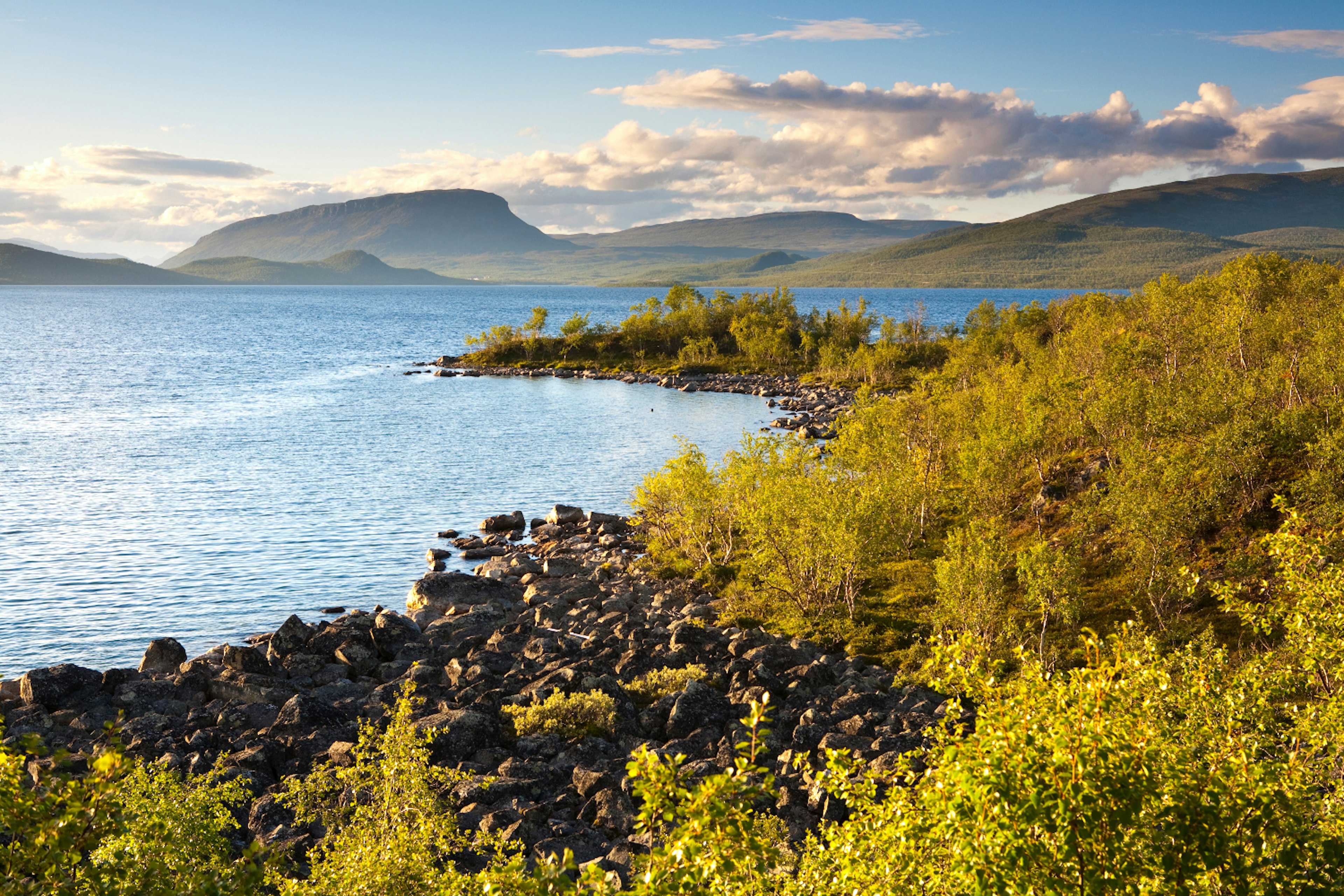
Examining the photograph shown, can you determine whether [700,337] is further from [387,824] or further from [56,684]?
[387,824]

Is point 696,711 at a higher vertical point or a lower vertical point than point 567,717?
lower

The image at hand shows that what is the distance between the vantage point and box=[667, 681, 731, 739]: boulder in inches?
1067

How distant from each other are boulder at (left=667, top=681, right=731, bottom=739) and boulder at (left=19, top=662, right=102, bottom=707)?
835 inches

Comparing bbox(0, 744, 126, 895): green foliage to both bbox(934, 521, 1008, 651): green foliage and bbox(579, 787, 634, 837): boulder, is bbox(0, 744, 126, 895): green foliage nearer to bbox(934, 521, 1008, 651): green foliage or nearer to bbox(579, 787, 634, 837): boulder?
bbox(579, 787, 634, 837): boulder

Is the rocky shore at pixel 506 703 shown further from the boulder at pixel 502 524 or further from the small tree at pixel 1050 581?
the boulder at pixel 502 524

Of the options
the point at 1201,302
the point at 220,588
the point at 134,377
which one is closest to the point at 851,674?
the point at 220,588

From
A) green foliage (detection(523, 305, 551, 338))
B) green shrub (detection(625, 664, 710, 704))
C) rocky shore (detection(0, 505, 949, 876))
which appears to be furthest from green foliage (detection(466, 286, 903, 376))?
green shrub (detection(625, 664, 710, 704))

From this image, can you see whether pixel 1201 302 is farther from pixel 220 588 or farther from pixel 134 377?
pixel 134 377

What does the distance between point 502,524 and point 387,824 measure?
42.8 m

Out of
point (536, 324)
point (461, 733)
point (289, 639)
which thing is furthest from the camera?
point (536, 324)

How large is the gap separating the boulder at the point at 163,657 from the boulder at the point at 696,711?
69.4 feet

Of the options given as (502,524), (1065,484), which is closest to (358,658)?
(502,524)

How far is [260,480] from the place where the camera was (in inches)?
2685

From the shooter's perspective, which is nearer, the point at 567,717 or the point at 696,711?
the point at 567,717
